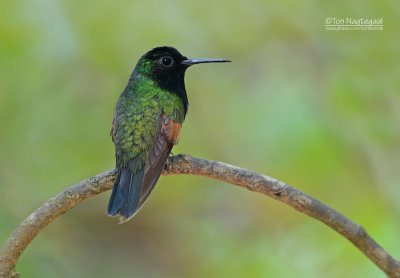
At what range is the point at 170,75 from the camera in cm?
476

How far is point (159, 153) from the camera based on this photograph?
3994 millimetres

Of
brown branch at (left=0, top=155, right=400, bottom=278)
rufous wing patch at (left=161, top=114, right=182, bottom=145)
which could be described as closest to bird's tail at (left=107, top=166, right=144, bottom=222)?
brown branch at (left=0, top=155, right=400, bottom=278)

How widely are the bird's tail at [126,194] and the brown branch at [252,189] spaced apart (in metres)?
0.18

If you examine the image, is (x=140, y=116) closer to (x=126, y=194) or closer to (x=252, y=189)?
(x=126, y=194)

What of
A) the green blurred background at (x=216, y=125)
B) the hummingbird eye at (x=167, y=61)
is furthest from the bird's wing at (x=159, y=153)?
the green blurred background at (x=216, y=125)

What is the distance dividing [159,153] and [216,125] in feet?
7.98

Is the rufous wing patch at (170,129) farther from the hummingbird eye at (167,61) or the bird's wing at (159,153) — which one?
the hummingbird eye at (167,61)

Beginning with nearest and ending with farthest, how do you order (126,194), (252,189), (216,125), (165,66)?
(252,189) → (126,194) → (165,66) → (216,125)

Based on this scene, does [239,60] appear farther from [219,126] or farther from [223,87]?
[219,126]

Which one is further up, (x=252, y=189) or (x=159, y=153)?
(x=159, y=153)

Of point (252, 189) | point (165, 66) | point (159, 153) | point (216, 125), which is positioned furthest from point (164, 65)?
point (252, 189)

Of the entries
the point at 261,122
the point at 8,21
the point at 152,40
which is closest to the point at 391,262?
the point at 261,122

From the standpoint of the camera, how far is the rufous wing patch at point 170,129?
13.7ft

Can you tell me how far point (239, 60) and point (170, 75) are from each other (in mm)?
2074
